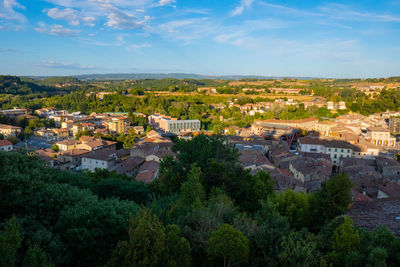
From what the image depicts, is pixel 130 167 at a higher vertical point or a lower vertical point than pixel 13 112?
lower

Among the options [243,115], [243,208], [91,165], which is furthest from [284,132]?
[243,208]

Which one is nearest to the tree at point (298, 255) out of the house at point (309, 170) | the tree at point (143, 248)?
the tree at point (143, 248)

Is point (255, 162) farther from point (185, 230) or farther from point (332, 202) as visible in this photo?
point (185, 230)

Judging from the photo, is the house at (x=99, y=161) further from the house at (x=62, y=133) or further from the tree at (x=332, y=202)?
the house at (x=62, y=133)

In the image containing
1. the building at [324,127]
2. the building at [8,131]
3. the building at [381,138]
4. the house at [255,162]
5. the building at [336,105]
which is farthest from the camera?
the building at [336,105]

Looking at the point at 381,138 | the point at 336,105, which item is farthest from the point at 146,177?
the point at 336,105

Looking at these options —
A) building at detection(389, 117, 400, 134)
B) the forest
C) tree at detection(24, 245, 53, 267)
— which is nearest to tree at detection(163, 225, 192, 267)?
the forest

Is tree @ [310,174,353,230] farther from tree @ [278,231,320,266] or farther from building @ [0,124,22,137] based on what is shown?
building @ [0,124,22,137]
